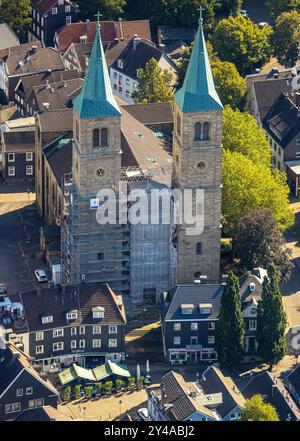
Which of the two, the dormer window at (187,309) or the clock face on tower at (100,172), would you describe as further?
the clock face on tower at (100,172)

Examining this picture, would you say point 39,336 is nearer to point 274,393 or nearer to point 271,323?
point 271,323

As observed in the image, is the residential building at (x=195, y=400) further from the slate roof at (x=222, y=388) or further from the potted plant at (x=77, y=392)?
the potted plant at (x=77, y=392)

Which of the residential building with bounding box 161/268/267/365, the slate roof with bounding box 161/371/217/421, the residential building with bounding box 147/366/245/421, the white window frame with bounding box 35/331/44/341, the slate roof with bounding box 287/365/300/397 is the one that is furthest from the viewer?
the residential building with bounding box 161/268/267/365


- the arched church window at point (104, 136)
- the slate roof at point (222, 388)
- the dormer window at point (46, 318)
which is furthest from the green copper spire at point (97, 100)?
the slate roof at point (222, 388)

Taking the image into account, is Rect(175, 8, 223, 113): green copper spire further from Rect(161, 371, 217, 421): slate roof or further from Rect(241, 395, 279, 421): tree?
Rect(241, 395, 279, 421): tree

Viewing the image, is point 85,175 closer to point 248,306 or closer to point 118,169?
point 118,169

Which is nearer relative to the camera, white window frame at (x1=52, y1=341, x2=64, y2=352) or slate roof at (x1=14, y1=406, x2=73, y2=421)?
slate roof at (x1=14, y1=406, x2=73, y2=421)

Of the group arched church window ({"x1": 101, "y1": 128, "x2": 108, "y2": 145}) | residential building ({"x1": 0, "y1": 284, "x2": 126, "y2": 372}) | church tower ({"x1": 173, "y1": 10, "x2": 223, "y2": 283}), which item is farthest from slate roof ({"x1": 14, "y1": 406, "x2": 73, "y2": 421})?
church tower ({"x1": 173, "y1": 10, "x2": 223, "y2": 283})
